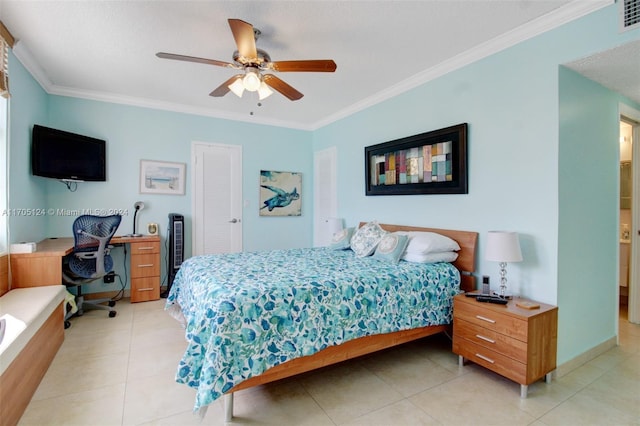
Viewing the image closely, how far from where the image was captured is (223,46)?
277cm

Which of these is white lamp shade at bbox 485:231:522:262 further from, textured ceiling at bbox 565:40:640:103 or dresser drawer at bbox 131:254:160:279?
dresser drawer at bbox 131:254:160:279

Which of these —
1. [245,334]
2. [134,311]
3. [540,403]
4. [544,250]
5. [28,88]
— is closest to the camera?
[245,334]

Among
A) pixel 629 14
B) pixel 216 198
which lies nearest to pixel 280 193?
pixel 216 198

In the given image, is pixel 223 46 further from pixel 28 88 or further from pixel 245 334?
pixel 245 334

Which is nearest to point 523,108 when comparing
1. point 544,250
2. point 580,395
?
point 544,250

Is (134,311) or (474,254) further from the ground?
(474,254)

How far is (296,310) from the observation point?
199cm

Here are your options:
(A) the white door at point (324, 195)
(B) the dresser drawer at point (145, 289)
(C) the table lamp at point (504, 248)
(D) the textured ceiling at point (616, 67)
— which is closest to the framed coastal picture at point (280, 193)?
(A) the white door at point (324, 195)

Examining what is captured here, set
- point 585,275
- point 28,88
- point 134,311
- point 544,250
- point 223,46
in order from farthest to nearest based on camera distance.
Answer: point 134,311
point 28,88
point 223,46
point 585,275
point 544,250

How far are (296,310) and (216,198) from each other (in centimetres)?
329

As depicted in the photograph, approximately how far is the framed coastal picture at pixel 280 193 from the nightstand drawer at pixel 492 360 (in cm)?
349

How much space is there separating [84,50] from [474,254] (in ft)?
13.5

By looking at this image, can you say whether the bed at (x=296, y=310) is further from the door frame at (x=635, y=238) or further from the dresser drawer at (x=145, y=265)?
the door frame at (x=635, y=238)

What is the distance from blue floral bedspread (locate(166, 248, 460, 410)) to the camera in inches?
68.6
